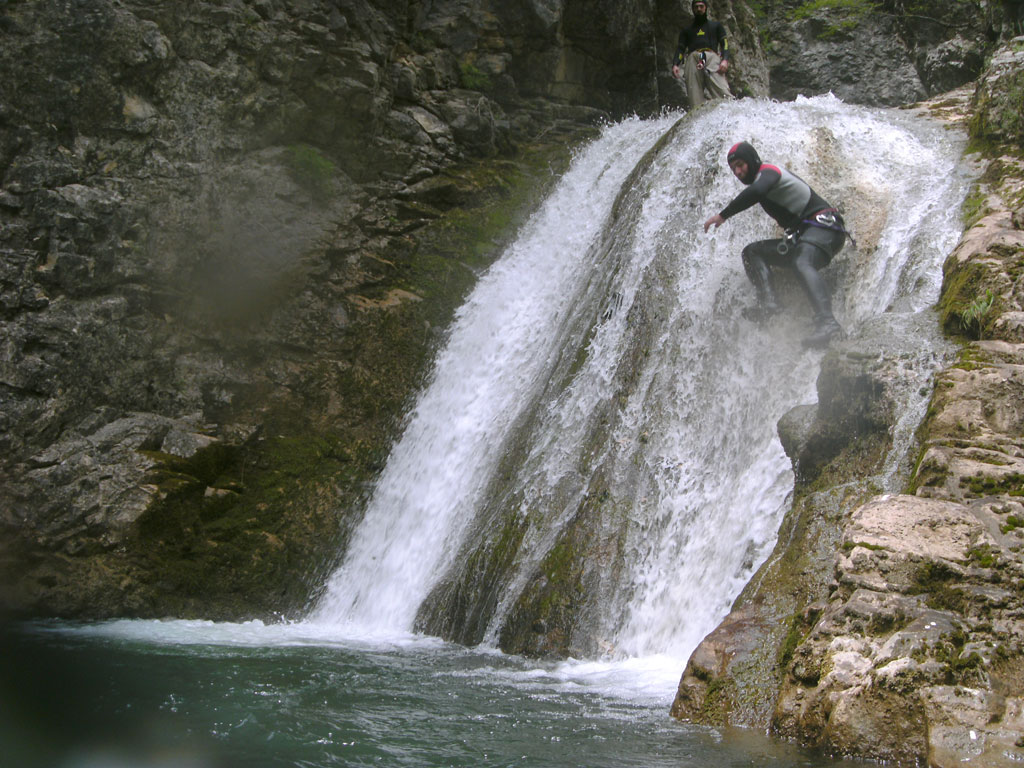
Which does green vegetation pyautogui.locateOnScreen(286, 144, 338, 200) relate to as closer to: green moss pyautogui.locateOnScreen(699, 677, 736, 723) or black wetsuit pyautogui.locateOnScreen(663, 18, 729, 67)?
black wetsuit pyautogui.locateOnScreen(663, 18, 729, 67)

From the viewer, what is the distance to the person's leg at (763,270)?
8312 millimetres

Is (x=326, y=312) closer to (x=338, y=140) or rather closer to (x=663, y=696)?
(x=338, y=140)

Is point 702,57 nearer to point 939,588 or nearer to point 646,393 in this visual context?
point 646,393

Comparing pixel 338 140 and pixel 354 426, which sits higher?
pixel 338 140

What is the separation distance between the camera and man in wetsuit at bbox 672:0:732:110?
1387 cm

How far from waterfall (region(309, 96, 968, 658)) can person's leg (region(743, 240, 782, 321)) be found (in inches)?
8.6

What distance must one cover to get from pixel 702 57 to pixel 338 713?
12.3 metres

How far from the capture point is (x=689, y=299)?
360 inches

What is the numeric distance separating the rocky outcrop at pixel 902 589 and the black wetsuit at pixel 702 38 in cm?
846

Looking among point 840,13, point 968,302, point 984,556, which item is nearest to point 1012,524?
point 984,556

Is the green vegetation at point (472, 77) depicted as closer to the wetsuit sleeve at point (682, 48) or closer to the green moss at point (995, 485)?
the wetsuit sleeve at point (682, 48)

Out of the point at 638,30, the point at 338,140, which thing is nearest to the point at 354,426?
the point at 338,140

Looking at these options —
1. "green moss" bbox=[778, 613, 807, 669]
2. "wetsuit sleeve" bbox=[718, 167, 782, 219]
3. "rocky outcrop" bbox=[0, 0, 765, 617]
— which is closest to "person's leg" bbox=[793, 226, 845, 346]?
"wetsuit sleeve" bbox=[718, 167, 782, 219]

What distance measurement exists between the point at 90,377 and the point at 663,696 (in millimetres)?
7426
